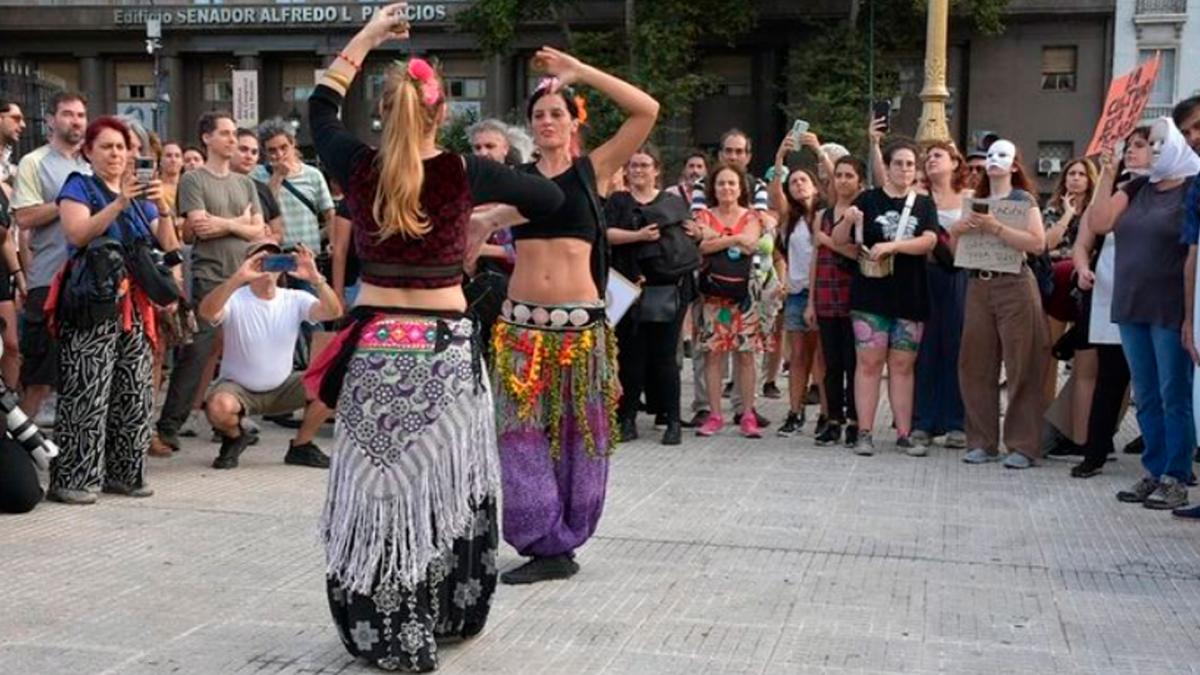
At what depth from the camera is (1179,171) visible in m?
6.88

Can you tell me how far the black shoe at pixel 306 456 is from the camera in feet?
26.2

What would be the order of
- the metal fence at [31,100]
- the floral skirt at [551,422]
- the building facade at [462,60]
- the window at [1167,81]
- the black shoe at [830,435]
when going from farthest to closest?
1. the building facade at [462,60]
2. the window at [1167,81]
3. the metal fence at [31,100]
4. the black shoe at [830,435]
5. the floral skirt at [551,422]

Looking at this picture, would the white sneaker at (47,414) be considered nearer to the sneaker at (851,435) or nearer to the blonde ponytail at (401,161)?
the sneaker at (851,435)

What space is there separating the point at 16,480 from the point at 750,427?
494cm

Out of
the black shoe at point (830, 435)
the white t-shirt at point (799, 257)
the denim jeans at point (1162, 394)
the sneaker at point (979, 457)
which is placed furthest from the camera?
the white t-shirt at point (799, 257)

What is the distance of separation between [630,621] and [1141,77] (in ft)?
16.2

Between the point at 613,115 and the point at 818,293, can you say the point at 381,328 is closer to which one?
the point at 818,293

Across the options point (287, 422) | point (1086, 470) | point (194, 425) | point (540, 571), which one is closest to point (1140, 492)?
point (1086, 470)

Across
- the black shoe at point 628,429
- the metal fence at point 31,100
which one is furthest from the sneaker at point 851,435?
the metal fence at point 31,100

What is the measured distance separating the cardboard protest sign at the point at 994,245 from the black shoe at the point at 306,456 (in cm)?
418

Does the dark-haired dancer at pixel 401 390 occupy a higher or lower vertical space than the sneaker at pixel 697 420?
higher

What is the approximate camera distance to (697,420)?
989 cm

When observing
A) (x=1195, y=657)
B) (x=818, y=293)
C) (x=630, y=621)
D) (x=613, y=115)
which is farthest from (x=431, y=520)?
(x=613, y=115)

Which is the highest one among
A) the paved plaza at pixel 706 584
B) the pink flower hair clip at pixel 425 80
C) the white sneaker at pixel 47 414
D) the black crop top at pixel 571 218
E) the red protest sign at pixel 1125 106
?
the red protest sign at pixel 1125 106
